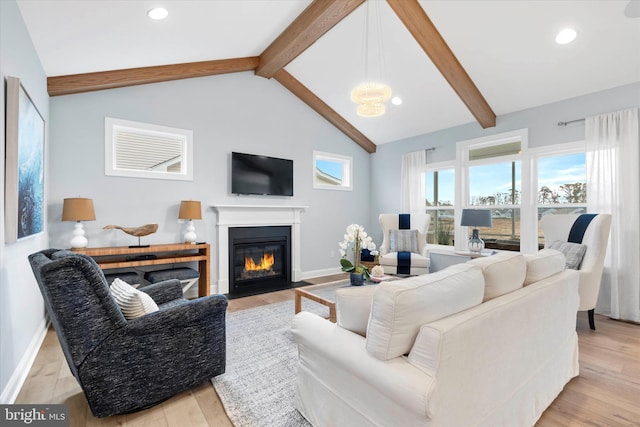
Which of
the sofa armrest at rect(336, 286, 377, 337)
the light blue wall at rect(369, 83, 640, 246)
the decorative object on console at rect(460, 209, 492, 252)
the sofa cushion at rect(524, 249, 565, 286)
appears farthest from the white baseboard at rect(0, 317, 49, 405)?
the light blue wall at rect(369, 83, 640, 246)

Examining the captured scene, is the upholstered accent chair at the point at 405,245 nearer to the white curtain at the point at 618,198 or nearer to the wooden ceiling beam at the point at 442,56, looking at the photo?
the wooden ceiling beam at the point at 442,56

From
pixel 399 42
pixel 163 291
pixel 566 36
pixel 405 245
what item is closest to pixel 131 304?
pixel 163 291

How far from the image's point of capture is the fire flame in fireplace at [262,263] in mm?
4879

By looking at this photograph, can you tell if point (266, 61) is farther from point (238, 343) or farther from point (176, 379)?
point (176, 379)

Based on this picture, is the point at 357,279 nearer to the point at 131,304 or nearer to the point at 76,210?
the point at 131,304

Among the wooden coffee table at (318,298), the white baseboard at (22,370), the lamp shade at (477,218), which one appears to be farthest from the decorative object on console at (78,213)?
the lamp shade at (477,218)

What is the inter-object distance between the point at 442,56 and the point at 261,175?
3005 mm

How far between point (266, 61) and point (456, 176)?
3.53 m

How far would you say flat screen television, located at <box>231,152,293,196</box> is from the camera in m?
4.66

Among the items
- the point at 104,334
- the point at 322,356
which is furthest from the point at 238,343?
the point at 322,356

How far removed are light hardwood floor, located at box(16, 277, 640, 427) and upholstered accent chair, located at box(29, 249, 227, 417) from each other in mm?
89

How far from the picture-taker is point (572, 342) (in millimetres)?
2141

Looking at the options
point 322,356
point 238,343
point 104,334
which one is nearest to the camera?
point 322,356

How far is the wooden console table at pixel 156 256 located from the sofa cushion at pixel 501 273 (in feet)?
11.1
